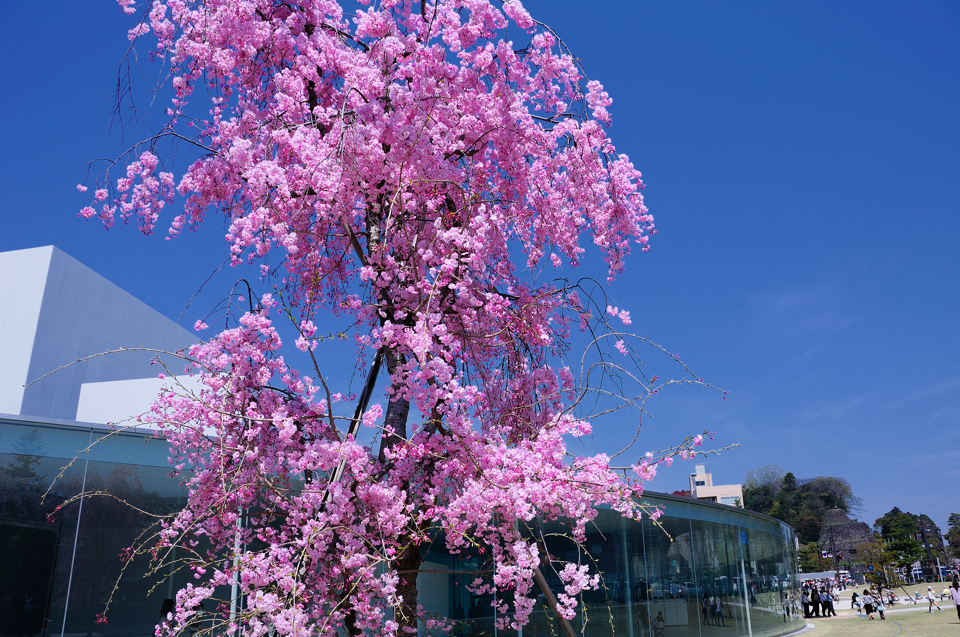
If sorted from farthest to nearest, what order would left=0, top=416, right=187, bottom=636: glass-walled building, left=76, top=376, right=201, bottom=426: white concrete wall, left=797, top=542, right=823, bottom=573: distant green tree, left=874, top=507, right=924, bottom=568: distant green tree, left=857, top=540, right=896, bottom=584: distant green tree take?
1. left=797, top=542, right=823, bottom=573: distant green tree
2. left=874, top=507, right=924, bottom=568: distant green tree
3. left=857, top=540, right=896, bottom=584: distant green tree
4. left=76, top=376, right=201, bottom=426: white concrete wall
5. left=0, top=416, right=187, bottom=636: glass-walled building

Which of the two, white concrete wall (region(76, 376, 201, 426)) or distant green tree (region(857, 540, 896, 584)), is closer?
white concrete wall (region(76, 376, 201, 426))

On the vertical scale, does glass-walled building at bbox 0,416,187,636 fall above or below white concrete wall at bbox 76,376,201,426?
below

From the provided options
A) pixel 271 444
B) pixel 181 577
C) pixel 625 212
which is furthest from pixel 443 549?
pixel 625 212

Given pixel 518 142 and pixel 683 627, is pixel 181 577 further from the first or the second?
pixel 683 627

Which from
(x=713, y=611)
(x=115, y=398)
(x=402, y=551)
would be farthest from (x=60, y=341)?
(x=713, y=611)

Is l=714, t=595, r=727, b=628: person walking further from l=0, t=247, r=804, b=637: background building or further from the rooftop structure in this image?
the rooftop structure

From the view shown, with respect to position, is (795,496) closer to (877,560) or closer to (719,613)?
Answer: (877,560)

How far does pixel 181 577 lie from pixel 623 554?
586cm

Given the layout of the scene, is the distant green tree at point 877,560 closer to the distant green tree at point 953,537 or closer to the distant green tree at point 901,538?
the distant green tree at point 901,538

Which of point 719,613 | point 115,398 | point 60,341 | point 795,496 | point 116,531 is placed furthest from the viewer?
point 795,496

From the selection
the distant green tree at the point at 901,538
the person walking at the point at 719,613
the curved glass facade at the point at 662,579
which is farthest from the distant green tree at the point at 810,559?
the person walking at the point at 719,613

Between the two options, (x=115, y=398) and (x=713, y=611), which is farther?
(x=115, y=398)

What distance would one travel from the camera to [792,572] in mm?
19094

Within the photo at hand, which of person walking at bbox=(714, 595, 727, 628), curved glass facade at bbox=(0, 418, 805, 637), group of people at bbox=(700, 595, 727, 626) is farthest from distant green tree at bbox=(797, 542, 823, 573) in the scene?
curved glass facade at bbox=(0, 418, 805, 637)
